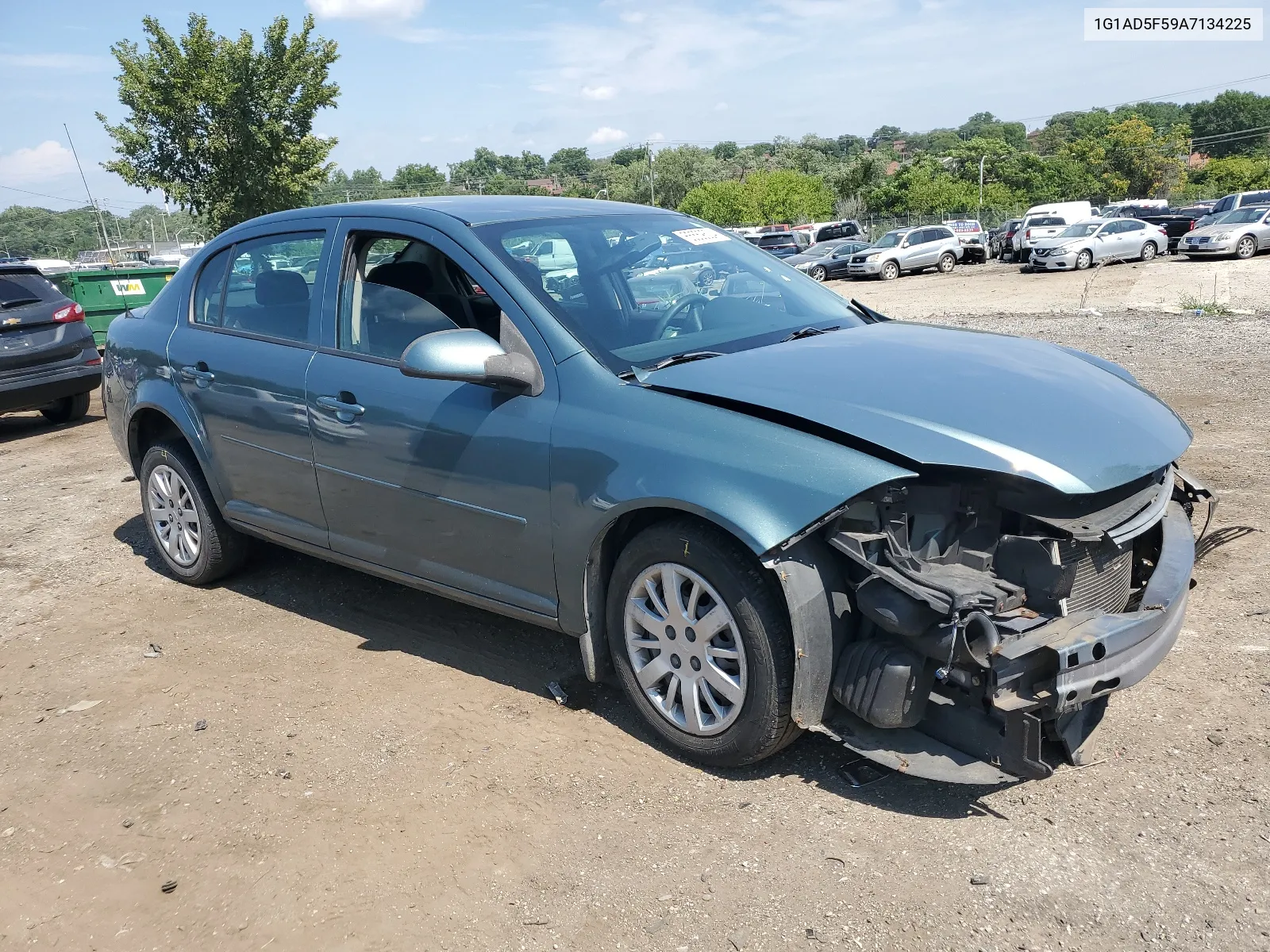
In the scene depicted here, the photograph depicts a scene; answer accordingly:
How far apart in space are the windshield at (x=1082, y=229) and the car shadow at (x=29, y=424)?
2612cm

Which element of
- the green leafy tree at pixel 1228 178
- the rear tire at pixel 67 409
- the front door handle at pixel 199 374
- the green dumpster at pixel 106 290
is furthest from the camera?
the green leafy tree at pixel 1228 178

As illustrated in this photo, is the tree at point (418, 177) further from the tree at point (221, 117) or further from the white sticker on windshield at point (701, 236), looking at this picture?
the white sticker on windshield at point (701, 236)

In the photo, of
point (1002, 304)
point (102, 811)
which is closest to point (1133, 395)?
point (102, 811)

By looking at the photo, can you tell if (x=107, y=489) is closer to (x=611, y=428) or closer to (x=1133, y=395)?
(x=611, y=428)

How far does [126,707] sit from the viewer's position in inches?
165

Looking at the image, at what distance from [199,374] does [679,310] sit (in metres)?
2.50

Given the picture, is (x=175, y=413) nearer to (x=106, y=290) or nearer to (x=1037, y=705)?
(x=1037, y=705)

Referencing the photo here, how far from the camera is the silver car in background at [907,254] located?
105ft

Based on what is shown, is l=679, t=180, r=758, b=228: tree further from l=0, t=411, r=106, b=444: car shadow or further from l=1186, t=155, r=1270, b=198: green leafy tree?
l=0, t=411, r=106, b=444: car shadow

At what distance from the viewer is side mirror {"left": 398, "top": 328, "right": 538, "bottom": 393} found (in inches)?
137

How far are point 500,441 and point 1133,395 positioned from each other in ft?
7.35

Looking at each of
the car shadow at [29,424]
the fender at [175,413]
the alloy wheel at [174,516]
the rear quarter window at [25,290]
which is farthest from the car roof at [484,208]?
the car shadow at [29,424]

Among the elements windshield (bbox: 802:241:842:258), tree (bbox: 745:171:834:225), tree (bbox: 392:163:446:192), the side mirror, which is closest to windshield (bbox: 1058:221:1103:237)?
windshield (bbox: 802:241:842:258)

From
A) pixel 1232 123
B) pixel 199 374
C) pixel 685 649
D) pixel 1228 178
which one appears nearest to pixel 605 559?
pixel 685 649
